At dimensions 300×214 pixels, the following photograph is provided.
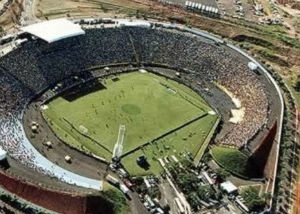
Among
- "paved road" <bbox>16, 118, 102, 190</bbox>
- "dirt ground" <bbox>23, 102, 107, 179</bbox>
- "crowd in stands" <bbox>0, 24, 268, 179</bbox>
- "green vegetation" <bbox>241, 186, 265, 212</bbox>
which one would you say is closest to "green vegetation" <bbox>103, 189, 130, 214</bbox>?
"paved road" <bbox>16, 118, 102, 190</bbox>

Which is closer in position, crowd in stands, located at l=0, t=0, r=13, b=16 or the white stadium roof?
the white stadium roof

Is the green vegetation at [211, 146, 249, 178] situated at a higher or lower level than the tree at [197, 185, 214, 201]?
higher

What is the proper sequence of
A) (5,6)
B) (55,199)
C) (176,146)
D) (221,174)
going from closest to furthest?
1. (55,199)
2. (221,174)
3. (176,146)
4. (5,6)

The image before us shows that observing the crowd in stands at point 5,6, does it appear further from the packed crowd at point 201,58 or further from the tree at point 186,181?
the tree at point 186,181

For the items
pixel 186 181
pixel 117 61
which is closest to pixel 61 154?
pixel 186 181

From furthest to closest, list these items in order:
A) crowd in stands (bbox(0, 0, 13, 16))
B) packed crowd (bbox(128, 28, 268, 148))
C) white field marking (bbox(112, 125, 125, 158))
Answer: crowd in stands (bbox(0, 0, 13, 16)) → packed crowd (bbox(128, 28, 268, 148)) → white field marking (bbox(112, 125, 125, 158))

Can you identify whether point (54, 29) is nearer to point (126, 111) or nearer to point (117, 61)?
point (117, 61)

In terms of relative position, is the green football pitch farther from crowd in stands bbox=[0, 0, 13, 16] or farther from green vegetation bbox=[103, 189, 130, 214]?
crowd in stands bbox=[0, 0, 13, 16]
